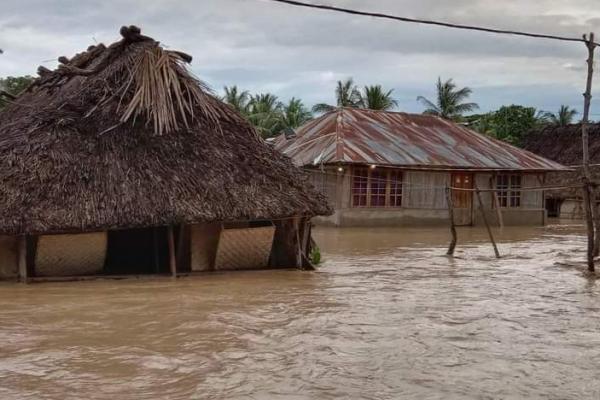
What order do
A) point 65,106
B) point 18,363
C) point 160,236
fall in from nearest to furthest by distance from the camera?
point 18,363 < point 65,106 < point 160,236

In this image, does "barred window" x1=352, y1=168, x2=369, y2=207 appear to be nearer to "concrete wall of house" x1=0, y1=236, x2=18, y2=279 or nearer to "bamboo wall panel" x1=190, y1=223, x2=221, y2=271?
"bamboo wall panel" x1=190, y1=223, x2=221, y2=271

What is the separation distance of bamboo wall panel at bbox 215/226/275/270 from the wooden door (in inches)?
562

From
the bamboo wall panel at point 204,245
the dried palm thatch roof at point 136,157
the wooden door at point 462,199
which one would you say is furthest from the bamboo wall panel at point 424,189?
the bamboo wall panel at point 204,245

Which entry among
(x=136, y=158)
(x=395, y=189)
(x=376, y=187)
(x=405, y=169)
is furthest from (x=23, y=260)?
(x=395, y=189)

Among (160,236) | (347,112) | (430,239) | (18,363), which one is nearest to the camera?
(18,363)

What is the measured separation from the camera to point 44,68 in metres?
14.7

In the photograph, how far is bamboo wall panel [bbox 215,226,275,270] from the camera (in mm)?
10898

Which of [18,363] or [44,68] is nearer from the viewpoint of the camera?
[18,363]

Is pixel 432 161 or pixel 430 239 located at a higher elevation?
pixel 432 161

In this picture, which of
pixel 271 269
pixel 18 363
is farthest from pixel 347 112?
pixel 18 363

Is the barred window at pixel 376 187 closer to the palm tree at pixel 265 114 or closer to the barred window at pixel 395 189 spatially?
the barred window at pixel 395 189

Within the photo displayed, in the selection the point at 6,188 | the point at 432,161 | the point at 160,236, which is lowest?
the point at 160,236

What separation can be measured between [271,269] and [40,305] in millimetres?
4211

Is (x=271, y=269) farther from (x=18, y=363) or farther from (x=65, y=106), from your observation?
(x=18, y=363)
